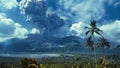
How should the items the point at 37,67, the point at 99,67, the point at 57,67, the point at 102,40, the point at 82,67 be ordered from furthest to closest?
the point at 82,67 → the point at 102,40 → the point at 99,67 → the point at 57,67 → the point at 37,67

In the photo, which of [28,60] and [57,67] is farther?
[57,67]

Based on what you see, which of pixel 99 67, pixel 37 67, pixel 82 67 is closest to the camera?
pixel 37 67

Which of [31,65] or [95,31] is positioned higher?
[95,31]

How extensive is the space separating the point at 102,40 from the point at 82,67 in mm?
68545

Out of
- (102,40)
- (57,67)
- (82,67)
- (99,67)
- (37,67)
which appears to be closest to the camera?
(37,67)

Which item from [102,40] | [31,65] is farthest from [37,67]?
[102,40]

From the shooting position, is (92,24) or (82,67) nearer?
(92,24)

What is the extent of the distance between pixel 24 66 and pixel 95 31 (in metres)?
26.9

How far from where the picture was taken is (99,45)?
111 m

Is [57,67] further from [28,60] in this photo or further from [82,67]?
[82,67]

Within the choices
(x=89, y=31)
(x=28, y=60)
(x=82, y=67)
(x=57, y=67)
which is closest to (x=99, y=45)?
(x=89, y=31)

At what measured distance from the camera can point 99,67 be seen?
77375 mm

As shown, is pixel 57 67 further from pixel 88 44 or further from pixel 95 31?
pixel 88 44

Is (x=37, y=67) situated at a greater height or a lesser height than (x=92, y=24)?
lesser
